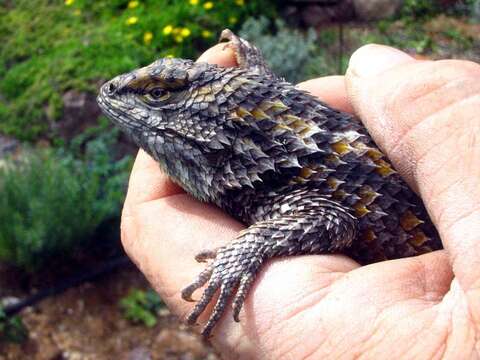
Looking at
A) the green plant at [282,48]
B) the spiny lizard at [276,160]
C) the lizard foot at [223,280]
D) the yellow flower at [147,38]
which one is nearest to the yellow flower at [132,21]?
the yellow flower at [147,38]

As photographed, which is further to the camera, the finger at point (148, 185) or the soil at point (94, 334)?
the soil at point (94, 334)

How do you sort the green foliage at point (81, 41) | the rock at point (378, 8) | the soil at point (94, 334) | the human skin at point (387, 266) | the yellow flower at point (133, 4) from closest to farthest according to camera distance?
the human skin at point (387, 266) < the soil at point (94, 334) < the green foliage at point (81, 41) < the yellow flower at point (133, 4) < the rock at point (378, 8)

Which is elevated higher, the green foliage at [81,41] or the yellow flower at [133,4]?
the yellow flower at [133,4]

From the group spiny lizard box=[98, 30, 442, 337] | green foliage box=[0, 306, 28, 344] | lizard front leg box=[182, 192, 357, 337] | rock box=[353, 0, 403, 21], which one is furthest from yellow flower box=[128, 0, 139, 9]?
lizard front leg box=[182, 192, 357, 337]

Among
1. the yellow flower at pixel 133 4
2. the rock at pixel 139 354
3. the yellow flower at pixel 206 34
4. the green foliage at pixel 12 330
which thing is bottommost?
the rock at pixel 139 354

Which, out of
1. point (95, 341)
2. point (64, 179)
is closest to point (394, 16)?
point (64, 179)

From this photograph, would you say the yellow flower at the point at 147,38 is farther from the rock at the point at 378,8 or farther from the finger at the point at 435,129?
the finger at the point at 435,129

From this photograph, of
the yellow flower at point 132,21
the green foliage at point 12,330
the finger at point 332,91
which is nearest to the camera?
the finger at point 332,91

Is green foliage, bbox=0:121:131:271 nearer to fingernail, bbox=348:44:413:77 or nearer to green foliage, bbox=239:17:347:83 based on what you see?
green foliage, bbox=239:17:347:83
